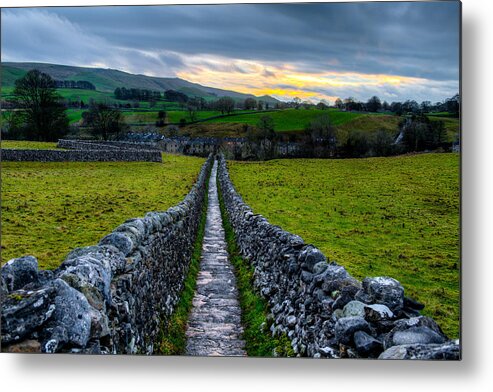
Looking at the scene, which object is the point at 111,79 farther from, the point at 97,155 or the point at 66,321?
the point at 97,155

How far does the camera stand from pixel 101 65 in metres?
6.61

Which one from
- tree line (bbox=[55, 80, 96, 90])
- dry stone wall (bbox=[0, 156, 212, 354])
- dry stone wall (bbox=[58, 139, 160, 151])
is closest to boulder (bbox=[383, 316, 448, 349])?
dry stone wall (bbox=[0, 156, 212, 354])

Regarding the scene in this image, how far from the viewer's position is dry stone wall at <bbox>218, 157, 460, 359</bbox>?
4.11 m

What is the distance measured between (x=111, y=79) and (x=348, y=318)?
4.72 m

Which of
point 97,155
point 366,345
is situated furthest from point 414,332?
point 97,155

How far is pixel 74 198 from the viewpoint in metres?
12.1

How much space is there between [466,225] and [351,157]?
2603mm

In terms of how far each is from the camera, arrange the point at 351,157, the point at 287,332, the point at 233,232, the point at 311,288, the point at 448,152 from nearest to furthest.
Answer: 1. the point at 311,288
2. the point at 287,332
3. the point at 448,152
4. the point at 351,157
5. the point at 233,232

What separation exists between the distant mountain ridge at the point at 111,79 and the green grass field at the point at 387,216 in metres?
2.05

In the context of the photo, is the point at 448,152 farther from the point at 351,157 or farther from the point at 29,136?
the point at 29,136

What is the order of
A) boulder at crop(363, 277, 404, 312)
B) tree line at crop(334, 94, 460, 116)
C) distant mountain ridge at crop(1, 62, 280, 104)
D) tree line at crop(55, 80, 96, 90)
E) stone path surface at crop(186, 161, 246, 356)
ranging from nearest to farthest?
boulder at crop(363, 277, 404, 312)
stone path surface at crop(186, 161, 246, 356)
tree line at crop(334, 94, 460, 116)
distant mountain ridge at crop(1, 62, 280, 104)
tree line at crop(55, 80, 96, 90)

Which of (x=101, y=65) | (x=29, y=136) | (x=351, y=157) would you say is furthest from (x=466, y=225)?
A: (x=29, y=136)

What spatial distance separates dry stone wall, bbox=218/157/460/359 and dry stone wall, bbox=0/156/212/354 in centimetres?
159

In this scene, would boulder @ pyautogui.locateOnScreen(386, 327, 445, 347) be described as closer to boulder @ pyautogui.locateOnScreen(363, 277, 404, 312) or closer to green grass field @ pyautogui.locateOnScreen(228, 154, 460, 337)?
boulder @ pyautogui.locateOnScreen(363, 277, 404, 312)
